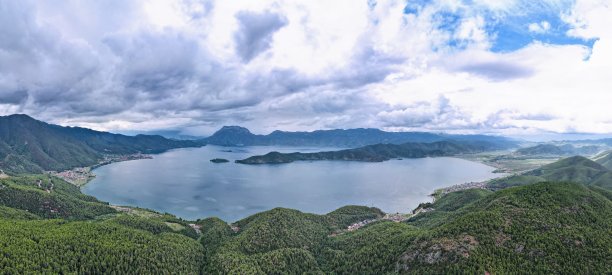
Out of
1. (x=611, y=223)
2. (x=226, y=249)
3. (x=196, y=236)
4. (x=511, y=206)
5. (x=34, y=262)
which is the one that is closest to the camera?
(x=34, y=262)

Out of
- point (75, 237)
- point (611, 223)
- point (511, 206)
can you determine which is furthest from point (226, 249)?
point (611, 223)

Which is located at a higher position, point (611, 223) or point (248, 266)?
point (611, 223)

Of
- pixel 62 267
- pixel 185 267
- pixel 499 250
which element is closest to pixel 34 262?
pixel 62 267

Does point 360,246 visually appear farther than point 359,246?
No

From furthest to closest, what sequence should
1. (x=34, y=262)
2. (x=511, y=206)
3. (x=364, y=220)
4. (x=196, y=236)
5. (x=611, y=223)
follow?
(x=364, y=220) → (x=196, y=236) → (x=511, y=206) → (x=611, y=223) → (x=34, y=262)

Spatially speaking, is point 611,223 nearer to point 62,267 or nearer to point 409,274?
point 409,274

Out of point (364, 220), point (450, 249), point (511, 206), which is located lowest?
point (364, 220)

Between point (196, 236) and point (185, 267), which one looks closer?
point (185, 267)

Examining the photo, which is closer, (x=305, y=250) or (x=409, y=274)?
(x=409, y=274)

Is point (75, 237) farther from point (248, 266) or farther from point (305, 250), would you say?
point (305, 250)
